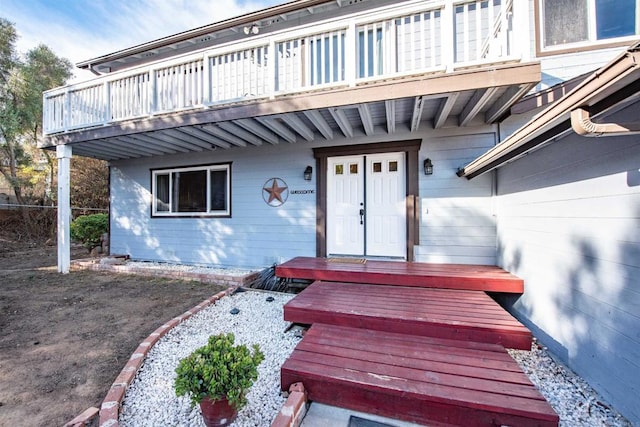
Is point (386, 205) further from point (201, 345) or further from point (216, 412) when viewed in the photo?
point (216, 412)

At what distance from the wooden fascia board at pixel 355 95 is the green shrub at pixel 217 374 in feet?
10.2

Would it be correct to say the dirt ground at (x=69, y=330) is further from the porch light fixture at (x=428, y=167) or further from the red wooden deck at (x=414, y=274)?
the porch light fixture at (x=428, y=167)

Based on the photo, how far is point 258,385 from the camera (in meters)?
2.10

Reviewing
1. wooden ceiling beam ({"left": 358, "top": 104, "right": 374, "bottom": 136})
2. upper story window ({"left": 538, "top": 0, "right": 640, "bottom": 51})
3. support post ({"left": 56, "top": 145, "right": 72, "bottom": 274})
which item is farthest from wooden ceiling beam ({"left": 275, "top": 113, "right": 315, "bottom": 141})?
support post ({"left": 56, "top": 145, "right": 72, "bottom": 274})

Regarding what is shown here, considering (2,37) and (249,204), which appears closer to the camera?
(249,204)

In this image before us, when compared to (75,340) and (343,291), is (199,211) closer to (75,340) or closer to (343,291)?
(75,340)

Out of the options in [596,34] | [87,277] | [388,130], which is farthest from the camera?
[87,277]

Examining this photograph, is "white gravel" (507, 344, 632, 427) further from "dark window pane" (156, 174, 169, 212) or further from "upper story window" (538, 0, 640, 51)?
"dark window pane" (156, 174, 169, 212)

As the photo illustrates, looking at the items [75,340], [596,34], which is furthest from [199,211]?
[596,34]

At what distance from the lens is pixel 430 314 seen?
257cm

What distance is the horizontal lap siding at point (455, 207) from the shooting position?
4285 mm

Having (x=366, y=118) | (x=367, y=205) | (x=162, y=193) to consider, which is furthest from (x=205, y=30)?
(x=367, y=205)

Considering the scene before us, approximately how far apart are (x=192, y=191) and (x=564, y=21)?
7128 mm

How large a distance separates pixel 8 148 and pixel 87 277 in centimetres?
910
